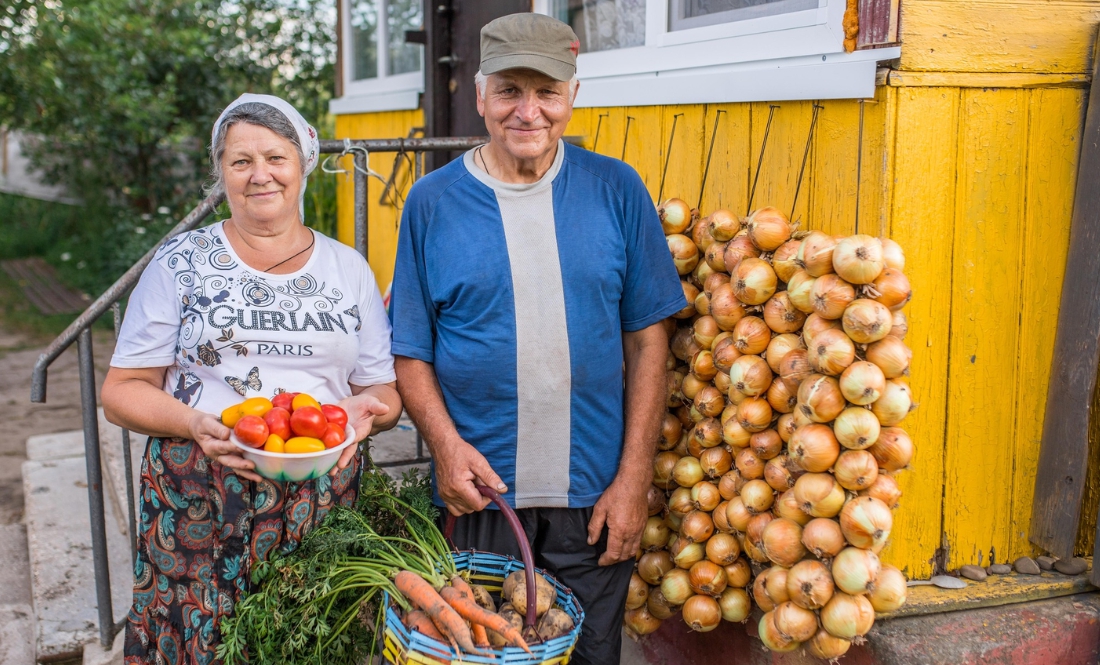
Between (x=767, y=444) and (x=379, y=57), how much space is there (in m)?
4.88

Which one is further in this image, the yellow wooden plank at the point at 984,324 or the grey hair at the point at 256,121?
the yellow wooden plank at the point at 984,324

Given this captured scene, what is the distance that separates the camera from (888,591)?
220cm

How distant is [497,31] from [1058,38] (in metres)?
1.47

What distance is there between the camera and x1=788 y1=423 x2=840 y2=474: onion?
7.20 feet

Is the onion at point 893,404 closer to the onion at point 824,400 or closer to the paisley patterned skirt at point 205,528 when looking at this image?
the onion at point 824,400

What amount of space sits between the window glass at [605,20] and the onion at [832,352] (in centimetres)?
168

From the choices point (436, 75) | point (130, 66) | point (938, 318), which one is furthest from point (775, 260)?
point (130, 66)

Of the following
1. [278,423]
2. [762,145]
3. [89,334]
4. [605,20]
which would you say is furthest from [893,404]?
[89,334]

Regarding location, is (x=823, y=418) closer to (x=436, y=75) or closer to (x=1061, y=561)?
(x=1061, y=561)

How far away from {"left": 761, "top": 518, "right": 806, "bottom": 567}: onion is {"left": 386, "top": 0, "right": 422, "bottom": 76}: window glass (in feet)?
14.5

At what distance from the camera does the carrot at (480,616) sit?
212 cm

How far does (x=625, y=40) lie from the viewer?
11.9 ft

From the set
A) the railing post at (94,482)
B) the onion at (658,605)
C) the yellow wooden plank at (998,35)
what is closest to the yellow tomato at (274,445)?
the onion at (658,605)

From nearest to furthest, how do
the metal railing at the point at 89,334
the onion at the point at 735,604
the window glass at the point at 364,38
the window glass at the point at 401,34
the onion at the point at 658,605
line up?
the onion at the point at 735,604 → the onion at the point at 658,605 → the metal railing at the point at 89,334 → the window glass at the point at 401,34 → the window glass at the point at 364,38
